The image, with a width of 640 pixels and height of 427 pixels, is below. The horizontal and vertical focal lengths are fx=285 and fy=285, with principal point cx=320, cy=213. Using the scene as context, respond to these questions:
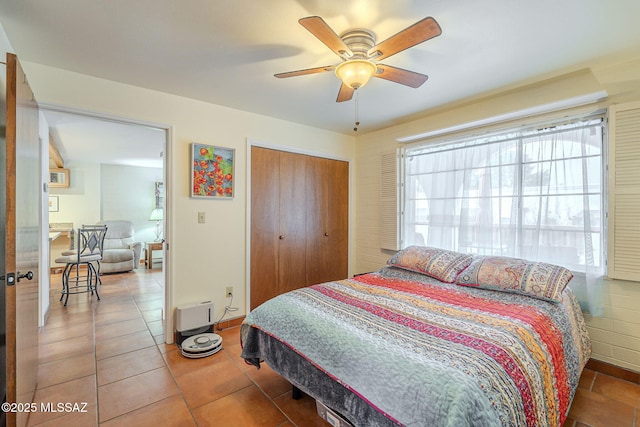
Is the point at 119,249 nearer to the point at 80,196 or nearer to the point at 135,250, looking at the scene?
the point at 135,250

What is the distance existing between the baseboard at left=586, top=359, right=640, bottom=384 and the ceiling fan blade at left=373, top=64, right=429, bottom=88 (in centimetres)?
261

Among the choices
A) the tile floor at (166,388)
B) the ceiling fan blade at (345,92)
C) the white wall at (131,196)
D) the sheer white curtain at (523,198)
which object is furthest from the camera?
the white wall at (131,196)

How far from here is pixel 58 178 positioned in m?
5.84

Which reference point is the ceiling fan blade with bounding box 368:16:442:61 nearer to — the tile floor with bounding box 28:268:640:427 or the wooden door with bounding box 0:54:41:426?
the wooden door with bounding box 0:54:41:426

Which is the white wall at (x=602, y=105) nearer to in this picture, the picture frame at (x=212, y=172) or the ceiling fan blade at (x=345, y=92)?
the ceiling fan blade at (x=345, y=92)

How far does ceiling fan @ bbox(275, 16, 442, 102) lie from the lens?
1.37 meters

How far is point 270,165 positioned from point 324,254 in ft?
4.62

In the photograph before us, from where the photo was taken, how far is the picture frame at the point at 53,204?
19.1 feet

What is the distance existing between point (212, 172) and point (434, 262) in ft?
7.76

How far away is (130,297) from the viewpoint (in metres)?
4.14

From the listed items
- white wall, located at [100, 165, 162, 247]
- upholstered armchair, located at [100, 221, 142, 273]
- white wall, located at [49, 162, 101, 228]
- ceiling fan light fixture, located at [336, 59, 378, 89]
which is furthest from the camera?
white wall, located at [100, 165, 162, 247]

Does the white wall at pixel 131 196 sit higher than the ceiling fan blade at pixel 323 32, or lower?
lower

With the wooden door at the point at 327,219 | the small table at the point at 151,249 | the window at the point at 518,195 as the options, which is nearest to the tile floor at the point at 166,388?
the window at the point at 518,195

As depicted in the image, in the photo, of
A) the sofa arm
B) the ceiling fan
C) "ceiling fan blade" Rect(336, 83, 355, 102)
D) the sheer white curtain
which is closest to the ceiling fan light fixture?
the ceiling fan
